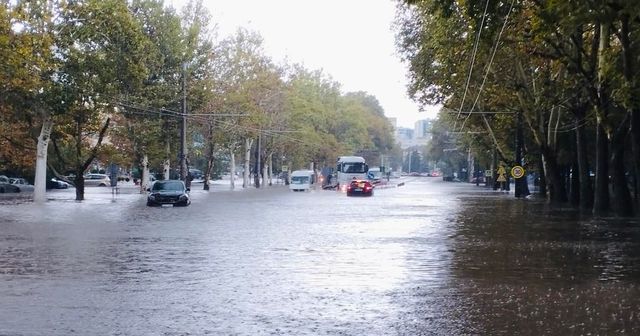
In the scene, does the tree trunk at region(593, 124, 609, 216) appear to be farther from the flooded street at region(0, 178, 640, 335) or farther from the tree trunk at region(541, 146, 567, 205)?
the tree trunk at region(541, 146, 567, 205)

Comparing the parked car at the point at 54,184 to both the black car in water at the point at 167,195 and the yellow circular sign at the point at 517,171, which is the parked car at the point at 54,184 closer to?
the black car in water at the point at 167,195

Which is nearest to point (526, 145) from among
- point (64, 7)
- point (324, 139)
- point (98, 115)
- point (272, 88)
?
point (272, 88)

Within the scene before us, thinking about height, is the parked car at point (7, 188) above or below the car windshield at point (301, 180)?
below

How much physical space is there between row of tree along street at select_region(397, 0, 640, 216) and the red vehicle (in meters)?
10.3

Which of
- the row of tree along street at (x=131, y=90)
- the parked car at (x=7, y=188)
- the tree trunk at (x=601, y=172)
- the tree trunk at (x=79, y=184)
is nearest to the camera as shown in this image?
the tree trunk at (x=601, y=172)

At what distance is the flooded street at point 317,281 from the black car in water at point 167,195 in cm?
1545

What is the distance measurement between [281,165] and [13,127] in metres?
55.0

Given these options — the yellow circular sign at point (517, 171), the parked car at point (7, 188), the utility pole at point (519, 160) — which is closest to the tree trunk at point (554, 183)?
the yellow circular sign at point (517, 171)

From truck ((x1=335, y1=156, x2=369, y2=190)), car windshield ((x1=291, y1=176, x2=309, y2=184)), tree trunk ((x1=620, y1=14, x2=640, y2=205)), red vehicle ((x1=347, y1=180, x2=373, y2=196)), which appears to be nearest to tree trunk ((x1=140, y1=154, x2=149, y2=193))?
red vehicle ((x1=347, y1=180, x2=373, y2=196))

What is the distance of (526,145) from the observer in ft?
202

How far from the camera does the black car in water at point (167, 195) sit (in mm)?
41375

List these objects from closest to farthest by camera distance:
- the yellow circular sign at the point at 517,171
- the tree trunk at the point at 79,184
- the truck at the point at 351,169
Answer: the tree trunk at the point at 79,184 < the yellow circular sign at the point at 517,171 < the truck at the point at 351,169

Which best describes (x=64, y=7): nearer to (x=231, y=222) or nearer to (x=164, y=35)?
(x=164, y=35)

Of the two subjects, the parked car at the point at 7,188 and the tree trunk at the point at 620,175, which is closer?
the tree trunk at the point at 620,175
